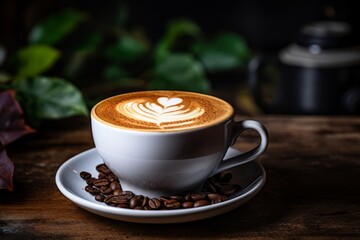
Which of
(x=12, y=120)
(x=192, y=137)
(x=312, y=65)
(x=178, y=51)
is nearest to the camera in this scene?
(x=192, y=137)

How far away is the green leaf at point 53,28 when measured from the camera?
132 centimetres

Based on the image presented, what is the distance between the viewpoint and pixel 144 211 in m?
0.60

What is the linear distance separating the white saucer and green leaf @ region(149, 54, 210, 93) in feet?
1.58

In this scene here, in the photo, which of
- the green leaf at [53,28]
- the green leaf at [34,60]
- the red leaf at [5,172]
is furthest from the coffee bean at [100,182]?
the green leaf at [53,28]

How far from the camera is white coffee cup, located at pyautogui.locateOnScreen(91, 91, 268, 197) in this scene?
63cm

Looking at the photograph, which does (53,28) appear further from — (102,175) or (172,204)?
(172,204)

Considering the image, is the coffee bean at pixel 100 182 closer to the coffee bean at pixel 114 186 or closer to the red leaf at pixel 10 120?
the coffee bean at pixel 114 186

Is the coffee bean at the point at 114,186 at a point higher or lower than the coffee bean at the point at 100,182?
higher

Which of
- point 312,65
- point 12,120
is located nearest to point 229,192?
point 12,120

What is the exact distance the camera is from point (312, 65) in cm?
132

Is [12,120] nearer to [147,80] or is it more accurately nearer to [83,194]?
[83,194]

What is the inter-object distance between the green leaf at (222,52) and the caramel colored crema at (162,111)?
0.88 meters

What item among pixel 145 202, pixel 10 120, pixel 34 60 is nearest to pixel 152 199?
pixel 145 202

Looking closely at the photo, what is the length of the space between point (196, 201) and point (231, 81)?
1111 mm
